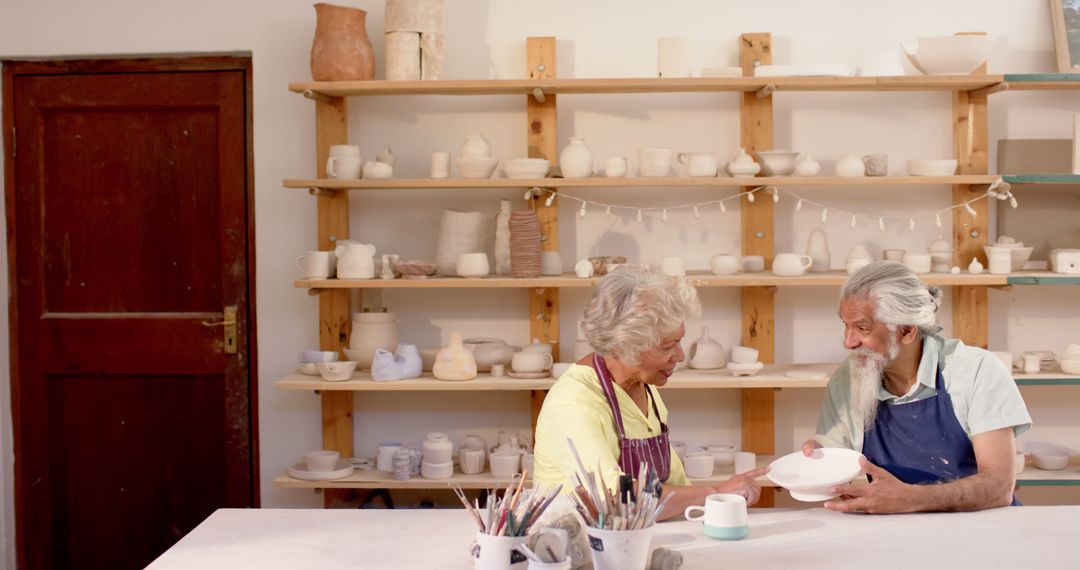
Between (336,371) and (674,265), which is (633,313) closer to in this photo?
(674,265)

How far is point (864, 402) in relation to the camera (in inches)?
113

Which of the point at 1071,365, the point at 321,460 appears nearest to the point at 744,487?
the point at 321,460

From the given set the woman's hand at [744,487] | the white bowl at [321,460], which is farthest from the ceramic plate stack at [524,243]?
the woman's hand at [744,487]

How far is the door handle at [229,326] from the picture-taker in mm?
4211

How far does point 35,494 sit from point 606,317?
280 centimetres

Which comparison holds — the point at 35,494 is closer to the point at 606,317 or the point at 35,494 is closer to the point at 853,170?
the point at 606,317

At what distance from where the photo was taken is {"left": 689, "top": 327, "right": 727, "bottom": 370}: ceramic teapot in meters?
3.95

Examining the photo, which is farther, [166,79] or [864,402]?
[166,79]

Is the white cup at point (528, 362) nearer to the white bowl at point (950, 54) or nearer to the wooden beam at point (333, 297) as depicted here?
the wooden beam at point (333, 297)

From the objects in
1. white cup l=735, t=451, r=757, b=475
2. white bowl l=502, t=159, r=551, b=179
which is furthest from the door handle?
white cup l=735, t=451, r=757, b=475

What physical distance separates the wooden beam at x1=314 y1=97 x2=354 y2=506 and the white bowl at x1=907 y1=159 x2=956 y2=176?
2019 millimetres

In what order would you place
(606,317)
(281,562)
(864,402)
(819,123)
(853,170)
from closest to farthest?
(281,562) → (606,317) → (864,402) → (853,170) → (819,123)

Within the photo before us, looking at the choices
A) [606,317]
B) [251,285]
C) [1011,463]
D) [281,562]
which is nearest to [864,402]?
[1011,463]

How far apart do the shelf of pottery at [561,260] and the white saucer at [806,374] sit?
1 centimetres
